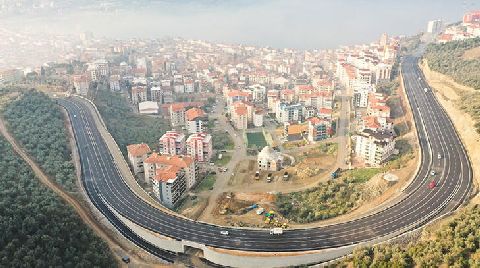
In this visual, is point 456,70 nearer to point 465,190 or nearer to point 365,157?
point 365,157

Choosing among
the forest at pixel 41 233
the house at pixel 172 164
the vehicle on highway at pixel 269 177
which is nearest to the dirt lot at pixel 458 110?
the vehicle on highway at pixel 269 177

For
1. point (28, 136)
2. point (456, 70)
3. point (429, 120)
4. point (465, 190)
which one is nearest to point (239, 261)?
point (465, 190)

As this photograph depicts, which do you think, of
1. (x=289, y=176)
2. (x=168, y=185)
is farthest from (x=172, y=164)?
(x=289, y=176)

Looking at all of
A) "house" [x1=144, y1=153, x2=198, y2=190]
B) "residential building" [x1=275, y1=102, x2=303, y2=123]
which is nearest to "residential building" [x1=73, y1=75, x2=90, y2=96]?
"house" [x1=144, y1=153, x2=198, y2=190]

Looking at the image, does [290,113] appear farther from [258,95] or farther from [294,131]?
[258,95]

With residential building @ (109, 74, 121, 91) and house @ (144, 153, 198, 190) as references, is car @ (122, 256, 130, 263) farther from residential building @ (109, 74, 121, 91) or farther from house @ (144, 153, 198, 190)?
residential building @ (109, 74, 121, 91)

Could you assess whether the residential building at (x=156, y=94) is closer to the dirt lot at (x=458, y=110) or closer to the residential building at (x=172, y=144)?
the residential building at (x=172, y=144)
